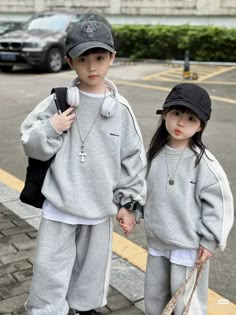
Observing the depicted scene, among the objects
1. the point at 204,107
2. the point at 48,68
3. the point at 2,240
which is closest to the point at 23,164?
the point at 2,240

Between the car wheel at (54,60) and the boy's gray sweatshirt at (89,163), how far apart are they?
10686 millimetres

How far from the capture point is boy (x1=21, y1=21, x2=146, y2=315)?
227cm

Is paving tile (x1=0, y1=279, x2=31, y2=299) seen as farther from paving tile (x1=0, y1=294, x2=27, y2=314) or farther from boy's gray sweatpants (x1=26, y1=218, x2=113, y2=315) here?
boy's gray sweatpants (x1=26, y1=218, x2=113, y2=315)

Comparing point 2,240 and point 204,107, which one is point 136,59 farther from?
point 204,107

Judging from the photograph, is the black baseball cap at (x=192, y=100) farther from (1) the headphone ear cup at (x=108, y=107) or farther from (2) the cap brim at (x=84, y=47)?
(2) the cap brim at (x=84, y=47)

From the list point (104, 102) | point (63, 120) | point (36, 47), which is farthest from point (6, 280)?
point (36, 47)

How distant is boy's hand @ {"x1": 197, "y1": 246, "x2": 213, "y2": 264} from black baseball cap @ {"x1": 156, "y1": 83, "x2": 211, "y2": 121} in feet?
1.97

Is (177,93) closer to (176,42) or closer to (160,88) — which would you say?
(160,88)

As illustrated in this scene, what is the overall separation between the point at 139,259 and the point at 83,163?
4.40ft

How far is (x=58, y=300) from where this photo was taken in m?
2.51

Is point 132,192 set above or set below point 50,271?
above

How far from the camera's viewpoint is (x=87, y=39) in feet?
7.32

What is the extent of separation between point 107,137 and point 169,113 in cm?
31

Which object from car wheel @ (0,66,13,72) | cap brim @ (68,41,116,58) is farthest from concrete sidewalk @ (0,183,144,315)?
car wheel @ (0,66,13,72)
